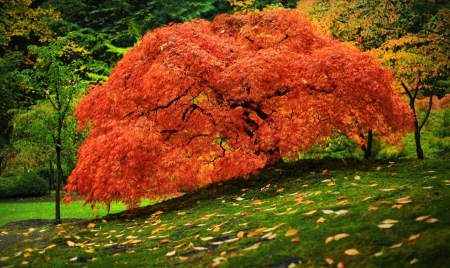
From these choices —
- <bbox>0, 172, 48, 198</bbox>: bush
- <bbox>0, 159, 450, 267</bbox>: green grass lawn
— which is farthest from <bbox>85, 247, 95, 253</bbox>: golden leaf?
<bbox>0, 172, 48, 198</bbox>: bush

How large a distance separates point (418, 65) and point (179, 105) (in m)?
7.29

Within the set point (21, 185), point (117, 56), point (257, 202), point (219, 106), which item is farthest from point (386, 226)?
point (117, 56)

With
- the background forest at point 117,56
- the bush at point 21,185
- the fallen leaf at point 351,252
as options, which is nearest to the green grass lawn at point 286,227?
the fallen leaf at point 351,252

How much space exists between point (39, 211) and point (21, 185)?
341 cm

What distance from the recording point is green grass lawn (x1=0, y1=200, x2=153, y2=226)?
12.8 metres

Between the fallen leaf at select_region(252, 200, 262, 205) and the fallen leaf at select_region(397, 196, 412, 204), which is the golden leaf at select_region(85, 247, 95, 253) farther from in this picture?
the fallen leaf at select_region(397, 196, 412, 204)

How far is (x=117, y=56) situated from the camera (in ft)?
73.3

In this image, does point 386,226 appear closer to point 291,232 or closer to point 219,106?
point 291,232

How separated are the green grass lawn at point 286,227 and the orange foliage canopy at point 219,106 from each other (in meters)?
0.50

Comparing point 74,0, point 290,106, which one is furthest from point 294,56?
point 74,0

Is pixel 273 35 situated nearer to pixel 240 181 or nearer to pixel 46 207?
pixel 240 181

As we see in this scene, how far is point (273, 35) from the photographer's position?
8.73 metres

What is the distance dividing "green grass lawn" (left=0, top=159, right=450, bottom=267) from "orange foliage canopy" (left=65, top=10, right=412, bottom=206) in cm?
50

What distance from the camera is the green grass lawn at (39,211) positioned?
12.8 meters
